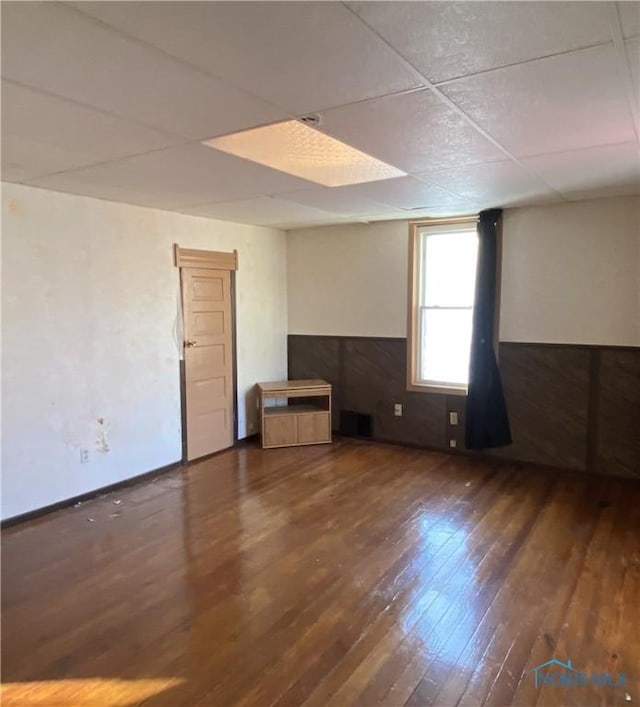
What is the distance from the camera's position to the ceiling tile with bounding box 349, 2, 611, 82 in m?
1.46

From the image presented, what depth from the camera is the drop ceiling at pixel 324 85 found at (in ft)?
4.95

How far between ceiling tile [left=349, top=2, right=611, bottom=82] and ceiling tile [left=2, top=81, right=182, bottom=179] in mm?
1327

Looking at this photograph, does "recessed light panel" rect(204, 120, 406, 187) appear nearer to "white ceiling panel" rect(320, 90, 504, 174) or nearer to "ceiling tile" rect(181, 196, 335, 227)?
"white ceiling panel" rect(320, 90, 504, 174)

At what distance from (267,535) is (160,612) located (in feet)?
3.14

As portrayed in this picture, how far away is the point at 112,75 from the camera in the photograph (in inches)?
72.7

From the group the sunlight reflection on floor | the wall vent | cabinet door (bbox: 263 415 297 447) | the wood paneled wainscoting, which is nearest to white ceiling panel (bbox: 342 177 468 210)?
the wood paneled wainscoting

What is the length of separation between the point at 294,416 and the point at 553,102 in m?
4.02

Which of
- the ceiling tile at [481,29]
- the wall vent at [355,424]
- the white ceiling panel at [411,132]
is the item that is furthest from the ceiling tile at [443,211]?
the ceiling tile at [481,29]

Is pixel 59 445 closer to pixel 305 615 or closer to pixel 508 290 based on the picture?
pixel 305 615

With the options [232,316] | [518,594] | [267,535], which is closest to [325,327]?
[232,316]

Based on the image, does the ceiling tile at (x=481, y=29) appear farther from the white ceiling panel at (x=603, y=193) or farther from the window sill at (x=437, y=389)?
the window sill at (x=437, y=389)

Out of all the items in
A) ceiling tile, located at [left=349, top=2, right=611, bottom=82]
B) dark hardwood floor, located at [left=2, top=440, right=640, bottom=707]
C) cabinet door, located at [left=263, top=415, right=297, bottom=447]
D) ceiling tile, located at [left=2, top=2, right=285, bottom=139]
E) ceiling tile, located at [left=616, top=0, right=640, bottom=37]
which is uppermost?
ceiling tile, located at [left=616, top=0, right=640, bottom=37]

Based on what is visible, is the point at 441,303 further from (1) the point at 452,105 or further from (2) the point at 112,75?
(2) the point at 112,75

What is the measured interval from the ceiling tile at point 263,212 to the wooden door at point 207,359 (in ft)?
1.87
